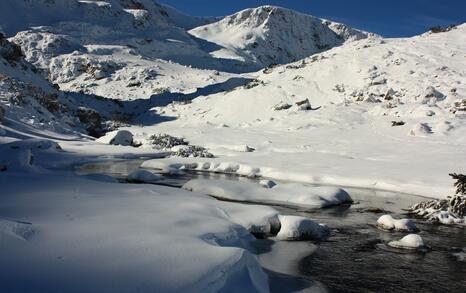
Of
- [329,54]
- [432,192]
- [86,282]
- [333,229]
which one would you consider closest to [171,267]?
[86,282]

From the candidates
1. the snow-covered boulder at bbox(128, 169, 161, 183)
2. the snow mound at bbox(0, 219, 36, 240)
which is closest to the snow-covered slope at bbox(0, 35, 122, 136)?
the snow-covered boulder at bbox(128, 169, 161, 183)

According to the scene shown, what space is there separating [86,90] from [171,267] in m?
60.9

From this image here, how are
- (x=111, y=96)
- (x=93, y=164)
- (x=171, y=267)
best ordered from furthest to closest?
(x=111, y=96)
(x=93, y=164)
(x=171, y=267)

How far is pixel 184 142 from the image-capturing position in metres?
35.4

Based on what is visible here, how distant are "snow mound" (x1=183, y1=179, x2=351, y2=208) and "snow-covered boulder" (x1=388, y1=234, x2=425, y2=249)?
14.6 ft

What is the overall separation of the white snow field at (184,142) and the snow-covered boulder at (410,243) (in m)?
0.04

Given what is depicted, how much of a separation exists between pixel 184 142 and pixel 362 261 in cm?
2673

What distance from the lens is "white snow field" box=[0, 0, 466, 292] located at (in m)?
6.05

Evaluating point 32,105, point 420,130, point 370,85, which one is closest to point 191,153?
point 420,130

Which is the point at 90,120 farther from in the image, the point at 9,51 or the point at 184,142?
the point at 184,142

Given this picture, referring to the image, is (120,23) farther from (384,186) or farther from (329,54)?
(384,186)

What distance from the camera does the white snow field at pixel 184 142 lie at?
238 inches

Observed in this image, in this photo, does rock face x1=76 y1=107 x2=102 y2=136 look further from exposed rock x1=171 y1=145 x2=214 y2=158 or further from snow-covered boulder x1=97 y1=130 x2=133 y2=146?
Answer: exposed rock x1=171 y1=145 x2=214 y2=158

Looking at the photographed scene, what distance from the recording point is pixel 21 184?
35.0 feet
